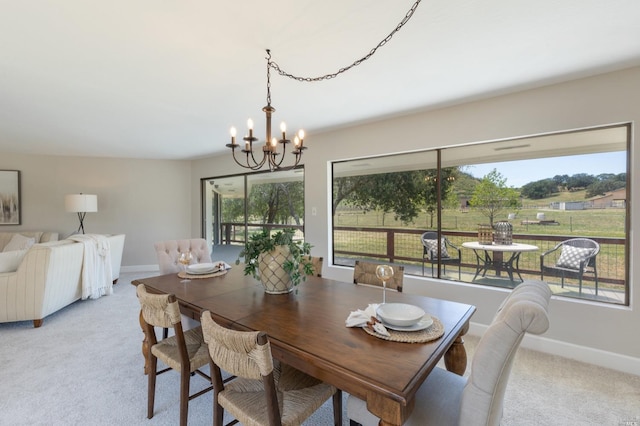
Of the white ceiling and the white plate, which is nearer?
the white plate

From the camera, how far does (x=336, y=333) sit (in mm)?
1345

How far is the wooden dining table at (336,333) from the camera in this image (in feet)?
3.32

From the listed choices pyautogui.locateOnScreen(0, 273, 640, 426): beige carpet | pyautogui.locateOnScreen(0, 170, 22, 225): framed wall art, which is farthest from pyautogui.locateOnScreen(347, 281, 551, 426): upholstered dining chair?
pyautogui.locateOnScreen(0, 170, 22, 225): framed wall art

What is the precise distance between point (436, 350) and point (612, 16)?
7.05ft

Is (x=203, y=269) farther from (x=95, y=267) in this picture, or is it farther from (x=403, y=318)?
(x=95, y=267)

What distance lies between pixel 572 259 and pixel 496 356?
2.44 metres

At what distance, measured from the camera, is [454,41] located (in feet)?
6.14

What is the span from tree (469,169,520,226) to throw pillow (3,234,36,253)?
22.6ft

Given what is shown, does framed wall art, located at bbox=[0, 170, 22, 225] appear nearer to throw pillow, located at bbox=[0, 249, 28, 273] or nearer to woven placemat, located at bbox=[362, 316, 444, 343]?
throw pillow, located at bbox=[0, 249, 28, 273]

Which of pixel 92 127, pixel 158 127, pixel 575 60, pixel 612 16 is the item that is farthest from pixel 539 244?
pixel 92 127

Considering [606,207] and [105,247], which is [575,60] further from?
[105,247]

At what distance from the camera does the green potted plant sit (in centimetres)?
188

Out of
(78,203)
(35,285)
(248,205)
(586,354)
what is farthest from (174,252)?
(586,354)

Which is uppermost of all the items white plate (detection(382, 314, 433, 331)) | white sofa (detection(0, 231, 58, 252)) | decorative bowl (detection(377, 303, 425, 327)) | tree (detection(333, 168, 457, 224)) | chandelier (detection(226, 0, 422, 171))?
chandelier (detection(226, 0, 422, 171))
